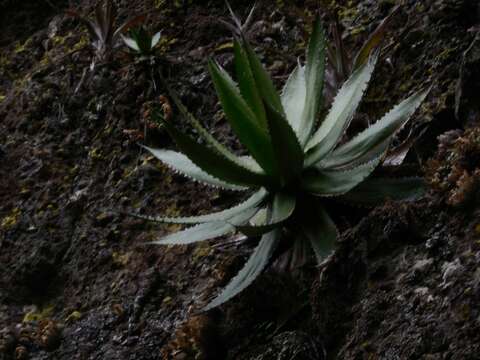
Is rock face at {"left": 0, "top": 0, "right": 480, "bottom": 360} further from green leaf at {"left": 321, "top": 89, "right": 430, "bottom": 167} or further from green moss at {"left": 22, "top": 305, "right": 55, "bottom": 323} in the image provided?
green leaf at {"left": 321, "top": 89, "right": 430, "bottom": 167}

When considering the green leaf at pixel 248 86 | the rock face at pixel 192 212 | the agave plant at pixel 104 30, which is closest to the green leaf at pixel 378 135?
the rock face at pixel 192 212

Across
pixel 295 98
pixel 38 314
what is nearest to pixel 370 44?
pixel 295 98

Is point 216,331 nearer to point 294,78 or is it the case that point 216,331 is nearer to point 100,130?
point 294,78

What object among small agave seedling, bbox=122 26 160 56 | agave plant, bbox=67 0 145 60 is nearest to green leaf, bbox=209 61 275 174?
small agave seedling, bbox=122 26 160 56

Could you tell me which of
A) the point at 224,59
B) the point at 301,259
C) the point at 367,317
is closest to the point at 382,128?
the point at 301,259

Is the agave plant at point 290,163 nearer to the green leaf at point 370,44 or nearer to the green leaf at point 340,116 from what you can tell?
the green leaf at point 340,116

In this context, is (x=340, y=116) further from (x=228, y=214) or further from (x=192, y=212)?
(x=192, y=212)
